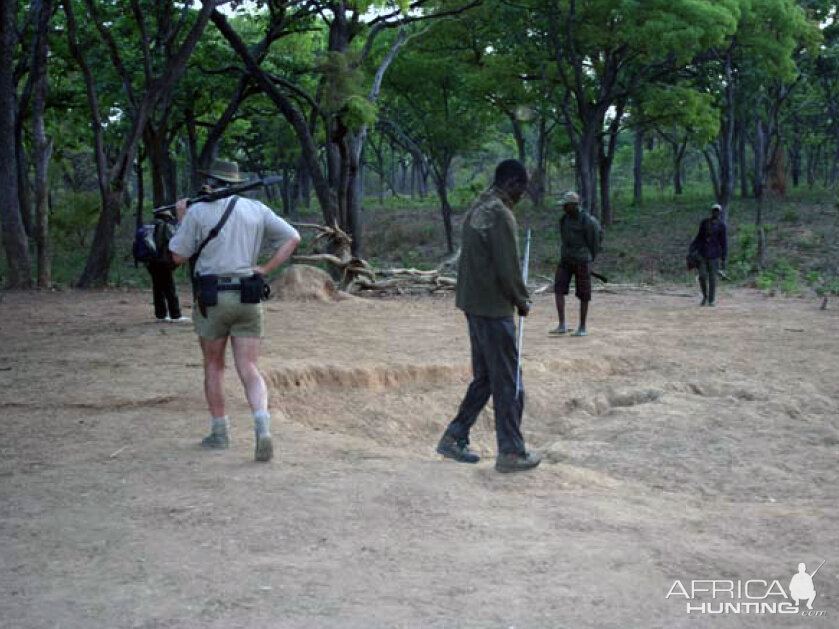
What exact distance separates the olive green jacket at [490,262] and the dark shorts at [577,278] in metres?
6.11

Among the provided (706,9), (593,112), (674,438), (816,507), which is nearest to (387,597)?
(816,507)

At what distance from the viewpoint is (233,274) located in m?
6.10

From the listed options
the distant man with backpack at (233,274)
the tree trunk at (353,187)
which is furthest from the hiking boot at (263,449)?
the tree trunk at (353,187)

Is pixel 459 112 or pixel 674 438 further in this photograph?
pixel 459 112

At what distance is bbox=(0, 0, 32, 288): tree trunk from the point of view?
Result: 1708cm

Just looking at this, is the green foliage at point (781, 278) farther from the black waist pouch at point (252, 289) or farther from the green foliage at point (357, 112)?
the black waist pouch at point (252, 289)

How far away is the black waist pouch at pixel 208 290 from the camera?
238 inches

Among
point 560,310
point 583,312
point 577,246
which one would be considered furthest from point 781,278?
point 577,246

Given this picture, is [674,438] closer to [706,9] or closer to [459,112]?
[706,9]

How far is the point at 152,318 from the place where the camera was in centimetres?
1355

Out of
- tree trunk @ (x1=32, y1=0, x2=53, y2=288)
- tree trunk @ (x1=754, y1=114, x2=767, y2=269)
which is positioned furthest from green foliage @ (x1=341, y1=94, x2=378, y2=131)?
tree trunk @ (x1=754, y1=114, x2=767, y2=269)

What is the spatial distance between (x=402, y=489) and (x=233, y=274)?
1.71m

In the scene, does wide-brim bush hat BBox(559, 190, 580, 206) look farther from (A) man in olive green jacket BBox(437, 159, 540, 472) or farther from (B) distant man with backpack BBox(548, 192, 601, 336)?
(A) man in olive green jacket BBox(437, 159, 540, 472)

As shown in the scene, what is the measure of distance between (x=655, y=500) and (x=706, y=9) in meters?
18.1
